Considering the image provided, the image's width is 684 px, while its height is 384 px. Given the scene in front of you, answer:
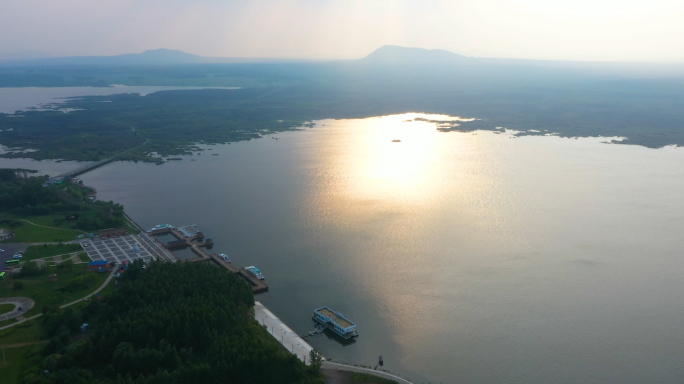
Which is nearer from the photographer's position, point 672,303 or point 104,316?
point 104,316

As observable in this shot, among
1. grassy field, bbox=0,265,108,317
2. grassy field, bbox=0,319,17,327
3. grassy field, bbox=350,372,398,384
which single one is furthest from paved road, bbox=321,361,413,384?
grassy field, bbox=0,319,17,327

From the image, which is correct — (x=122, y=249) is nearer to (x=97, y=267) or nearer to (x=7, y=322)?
(x=97, y=267)

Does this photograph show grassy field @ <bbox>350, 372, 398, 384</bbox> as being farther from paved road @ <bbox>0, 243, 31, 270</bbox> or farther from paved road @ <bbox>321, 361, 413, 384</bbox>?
paved road @ <bbox>0, 243, 31, 270</bbox>

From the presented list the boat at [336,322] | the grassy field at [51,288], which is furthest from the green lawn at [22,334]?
the boat at [336,322]

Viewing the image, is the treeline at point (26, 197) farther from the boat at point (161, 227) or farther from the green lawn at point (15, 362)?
the green lawn at point (15, 362)

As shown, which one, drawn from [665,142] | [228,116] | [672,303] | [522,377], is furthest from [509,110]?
[522,377]

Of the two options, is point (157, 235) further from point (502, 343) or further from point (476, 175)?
point (476, 175)
